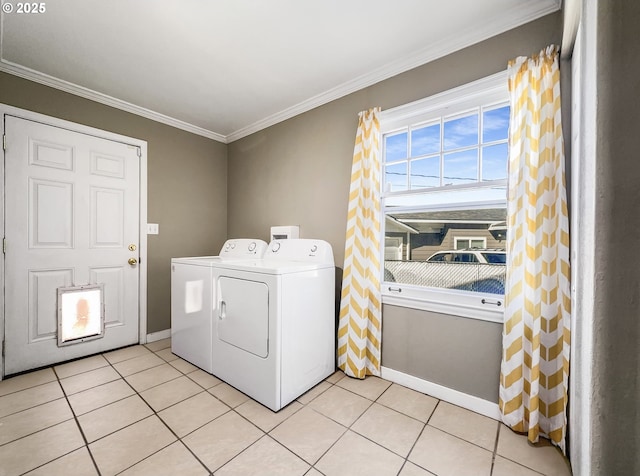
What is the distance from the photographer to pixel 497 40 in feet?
5.74

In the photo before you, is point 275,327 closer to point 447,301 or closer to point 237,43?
point 447,301

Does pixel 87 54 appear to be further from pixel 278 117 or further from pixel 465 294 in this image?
pixel 465 294

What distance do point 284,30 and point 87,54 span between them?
1.52m

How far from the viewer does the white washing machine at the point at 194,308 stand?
2.28m

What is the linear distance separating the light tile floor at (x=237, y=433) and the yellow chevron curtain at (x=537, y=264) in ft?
0.76

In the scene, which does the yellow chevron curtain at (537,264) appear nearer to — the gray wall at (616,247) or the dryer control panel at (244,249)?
the gray wall at (616,247)

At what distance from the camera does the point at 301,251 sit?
2475 mm

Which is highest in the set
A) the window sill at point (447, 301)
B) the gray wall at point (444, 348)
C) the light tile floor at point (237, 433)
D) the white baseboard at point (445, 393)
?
the window sill at point (447, 301)

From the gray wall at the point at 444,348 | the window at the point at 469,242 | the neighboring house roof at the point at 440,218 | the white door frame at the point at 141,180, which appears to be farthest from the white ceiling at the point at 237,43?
the gray wall at the point at 444,348

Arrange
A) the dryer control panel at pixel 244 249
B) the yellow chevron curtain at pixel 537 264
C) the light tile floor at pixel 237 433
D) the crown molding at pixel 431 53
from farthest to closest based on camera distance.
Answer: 1. the dryer control panel at pixel 244 249
2. the crown molding at pixel 431 53
3. the yellow chevron curtain at pixel 537 264
4. the light tile floor at pixel 237 433

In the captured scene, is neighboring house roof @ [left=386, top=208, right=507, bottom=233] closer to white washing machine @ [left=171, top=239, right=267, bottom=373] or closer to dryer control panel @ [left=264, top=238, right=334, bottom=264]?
dryer control panel @ [left=264, top=238, right=334, bottom=264]

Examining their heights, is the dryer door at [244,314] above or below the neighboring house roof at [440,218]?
below

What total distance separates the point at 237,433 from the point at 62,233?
7.75 ft

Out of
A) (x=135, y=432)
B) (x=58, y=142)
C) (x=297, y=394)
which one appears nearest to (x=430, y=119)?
(x=297, y=394)
